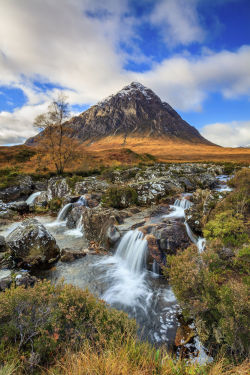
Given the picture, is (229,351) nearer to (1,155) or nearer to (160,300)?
(160,300)

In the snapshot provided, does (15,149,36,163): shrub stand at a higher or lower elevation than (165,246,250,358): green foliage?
higher

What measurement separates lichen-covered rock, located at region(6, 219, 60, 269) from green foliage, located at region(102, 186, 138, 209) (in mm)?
7734

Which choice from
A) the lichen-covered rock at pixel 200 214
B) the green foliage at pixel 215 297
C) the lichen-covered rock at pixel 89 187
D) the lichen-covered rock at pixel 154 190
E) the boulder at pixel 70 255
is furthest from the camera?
the lichen-covered rock at pixel 89 187

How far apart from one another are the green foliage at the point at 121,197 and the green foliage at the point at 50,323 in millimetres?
12611

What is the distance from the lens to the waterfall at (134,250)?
899 centimetres

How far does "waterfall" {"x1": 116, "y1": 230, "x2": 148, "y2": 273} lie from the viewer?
8992 millimetres

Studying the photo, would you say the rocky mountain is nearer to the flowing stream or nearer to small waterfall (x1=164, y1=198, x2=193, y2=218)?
small waterfall (x1=164, y1=198, x2=193, y2=218)

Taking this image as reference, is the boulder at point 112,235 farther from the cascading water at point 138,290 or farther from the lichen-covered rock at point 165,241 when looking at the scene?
the lichen-covered rock at point 165,241

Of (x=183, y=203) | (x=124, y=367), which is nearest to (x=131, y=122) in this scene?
(x=183, y=203)

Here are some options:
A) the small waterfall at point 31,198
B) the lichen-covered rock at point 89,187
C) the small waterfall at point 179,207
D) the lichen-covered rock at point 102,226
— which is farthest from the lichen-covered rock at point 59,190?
the small waterfall at point 179,207

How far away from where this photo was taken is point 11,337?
3.31 metres

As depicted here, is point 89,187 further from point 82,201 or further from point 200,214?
point 200,214

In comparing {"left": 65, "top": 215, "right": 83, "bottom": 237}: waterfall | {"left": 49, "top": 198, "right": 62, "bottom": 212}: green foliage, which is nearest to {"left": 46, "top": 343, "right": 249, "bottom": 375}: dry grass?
{"left": 65, "top": 215, "right": 83, "bottom": 237}: waterfall

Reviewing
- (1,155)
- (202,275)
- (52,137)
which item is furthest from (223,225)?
(1,155)
